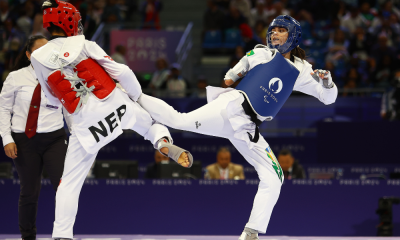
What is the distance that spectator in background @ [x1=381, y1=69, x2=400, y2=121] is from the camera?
897 cm

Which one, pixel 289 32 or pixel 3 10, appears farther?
pixel 3 10

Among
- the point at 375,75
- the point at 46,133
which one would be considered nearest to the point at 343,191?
the point at 46,133

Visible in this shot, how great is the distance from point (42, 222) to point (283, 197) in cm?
305

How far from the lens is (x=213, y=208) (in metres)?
6.46

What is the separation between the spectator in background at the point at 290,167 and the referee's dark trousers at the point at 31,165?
379 centimetres

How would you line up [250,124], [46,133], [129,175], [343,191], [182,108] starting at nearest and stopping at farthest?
[250,124] < [46,133] < [343,191] < [129,175] < [182,108]

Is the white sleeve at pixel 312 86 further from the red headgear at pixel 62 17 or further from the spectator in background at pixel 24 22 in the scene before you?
the spectator in background at pixel 24 22

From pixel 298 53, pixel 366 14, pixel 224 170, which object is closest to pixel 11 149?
pixel 298 53

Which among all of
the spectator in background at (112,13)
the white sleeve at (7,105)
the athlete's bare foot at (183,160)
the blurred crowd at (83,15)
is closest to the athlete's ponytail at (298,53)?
the athlete's bare foot at (183,160)

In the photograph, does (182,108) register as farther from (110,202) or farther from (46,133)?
(46,133)

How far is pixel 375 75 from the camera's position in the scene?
11.1m

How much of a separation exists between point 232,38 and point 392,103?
4.49m

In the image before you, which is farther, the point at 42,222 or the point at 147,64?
the point at 147,64

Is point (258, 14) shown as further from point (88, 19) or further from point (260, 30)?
point (88, 19)
